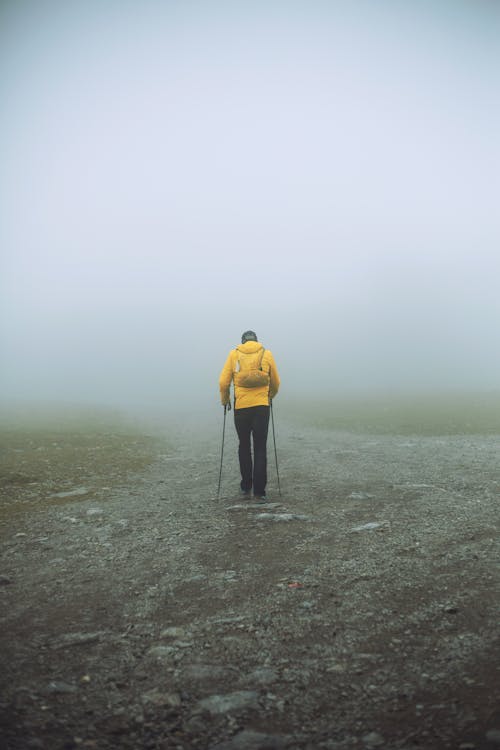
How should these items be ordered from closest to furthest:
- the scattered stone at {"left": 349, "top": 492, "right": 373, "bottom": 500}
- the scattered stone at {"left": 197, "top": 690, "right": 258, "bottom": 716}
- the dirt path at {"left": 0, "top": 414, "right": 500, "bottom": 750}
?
the dirt path at {"left": 0, "top": 414, "right": 500, "bottom": 750} → the scattered stone at {"left": 197, "top": 690, "right": 258, "bottom": 716} → the scattered stone at {"left": 349, "top": 492, "right": 373, "bottom": 500}

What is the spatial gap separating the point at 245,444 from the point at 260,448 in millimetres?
496

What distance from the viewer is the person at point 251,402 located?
12.1 metres

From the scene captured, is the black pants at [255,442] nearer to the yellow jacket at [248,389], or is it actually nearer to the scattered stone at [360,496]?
the yellow jacket at [248,389]

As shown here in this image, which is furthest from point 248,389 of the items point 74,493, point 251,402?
point 74,493

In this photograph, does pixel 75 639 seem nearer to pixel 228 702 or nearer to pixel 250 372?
pixel 228 702

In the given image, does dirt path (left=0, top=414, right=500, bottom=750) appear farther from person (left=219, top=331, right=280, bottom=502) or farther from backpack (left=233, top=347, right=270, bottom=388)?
backpack (left=233, top=347, right=270, bottom=388)

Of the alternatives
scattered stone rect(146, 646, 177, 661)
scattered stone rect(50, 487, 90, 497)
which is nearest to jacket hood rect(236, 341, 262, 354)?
scattered stone rect(50, 487, 90, 497)

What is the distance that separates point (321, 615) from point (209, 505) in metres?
6.35

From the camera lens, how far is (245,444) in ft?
40.7

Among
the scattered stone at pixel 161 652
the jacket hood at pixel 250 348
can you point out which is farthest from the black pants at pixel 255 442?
the scattered stone at pixel 161 652

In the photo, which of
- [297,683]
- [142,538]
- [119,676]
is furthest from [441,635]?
[142,538]

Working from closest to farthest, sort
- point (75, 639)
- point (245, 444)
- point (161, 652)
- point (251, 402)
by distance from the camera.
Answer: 1. point (161, 652)
2. point (75, 639)
3. point (251, 402)
4. point (245, 444)

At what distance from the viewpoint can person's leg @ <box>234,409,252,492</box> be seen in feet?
40.4

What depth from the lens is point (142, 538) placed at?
9.23m
